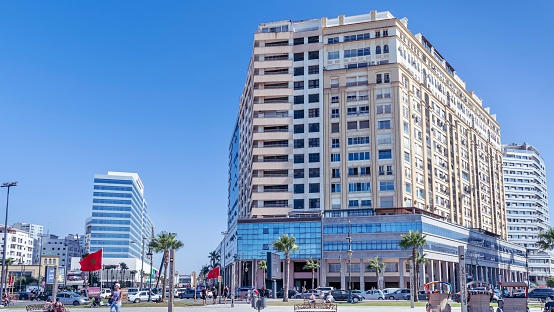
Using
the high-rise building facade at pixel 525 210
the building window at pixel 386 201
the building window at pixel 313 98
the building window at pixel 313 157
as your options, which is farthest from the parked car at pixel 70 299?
the high-rise building facade at pixel 525 210

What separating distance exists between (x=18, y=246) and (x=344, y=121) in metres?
131

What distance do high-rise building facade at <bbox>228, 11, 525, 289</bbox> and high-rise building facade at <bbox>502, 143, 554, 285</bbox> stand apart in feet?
270

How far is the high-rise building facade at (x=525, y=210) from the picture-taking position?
7357 inches

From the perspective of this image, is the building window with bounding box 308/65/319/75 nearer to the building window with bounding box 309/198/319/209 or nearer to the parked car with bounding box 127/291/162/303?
the building window with bounding box 309/198/319/209

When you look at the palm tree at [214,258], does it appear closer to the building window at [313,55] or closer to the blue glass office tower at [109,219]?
the blue glass office tower at [109,219]

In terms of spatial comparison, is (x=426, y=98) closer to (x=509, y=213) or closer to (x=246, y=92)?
(x=246, y=92)

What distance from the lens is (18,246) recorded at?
189000 millimetres

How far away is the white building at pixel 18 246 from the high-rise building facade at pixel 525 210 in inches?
6016

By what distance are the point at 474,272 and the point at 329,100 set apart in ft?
146

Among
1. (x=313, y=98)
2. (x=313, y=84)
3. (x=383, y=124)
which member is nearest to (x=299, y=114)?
(x=313, y=98)

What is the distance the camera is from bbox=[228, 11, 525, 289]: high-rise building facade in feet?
320

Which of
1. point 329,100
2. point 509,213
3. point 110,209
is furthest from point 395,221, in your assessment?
point 110,209

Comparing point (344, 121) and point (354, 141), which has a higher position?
point (344, 121)

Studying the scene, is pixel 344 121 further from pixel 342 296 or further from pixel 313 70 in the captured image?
pixel 342 296
